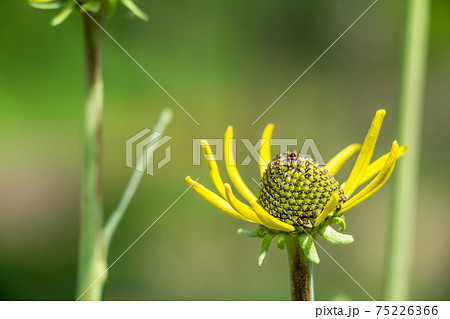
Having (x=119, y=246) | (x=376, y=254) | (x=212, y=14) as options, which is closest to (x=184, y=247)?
(x=119, y=246)

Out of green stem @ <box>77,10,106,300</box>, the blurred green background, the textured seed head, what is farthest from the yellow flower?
the blurred green background

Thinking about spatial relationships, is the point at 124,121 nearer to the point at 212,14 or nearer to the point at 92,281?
the point at 212,14

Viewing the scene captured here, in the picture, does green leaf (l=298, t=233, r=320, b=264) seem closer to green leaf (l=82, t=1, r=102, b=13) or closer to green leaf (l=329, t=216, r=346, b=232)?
green leaf (l=329, t=216, r=346, b=232)

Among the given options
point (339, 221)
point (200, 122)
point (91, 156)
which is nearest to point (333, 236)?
point (339, 221)

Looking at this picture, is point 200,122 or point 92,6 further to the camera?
point 200,122

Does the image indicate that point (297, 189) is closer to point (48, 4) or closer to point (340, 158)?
point (340, 158)

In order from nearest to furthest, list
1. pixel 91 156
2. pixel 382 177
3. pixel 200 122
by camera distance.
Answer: pixel 382 177 → pixel 91 156 → pixel 200 122
